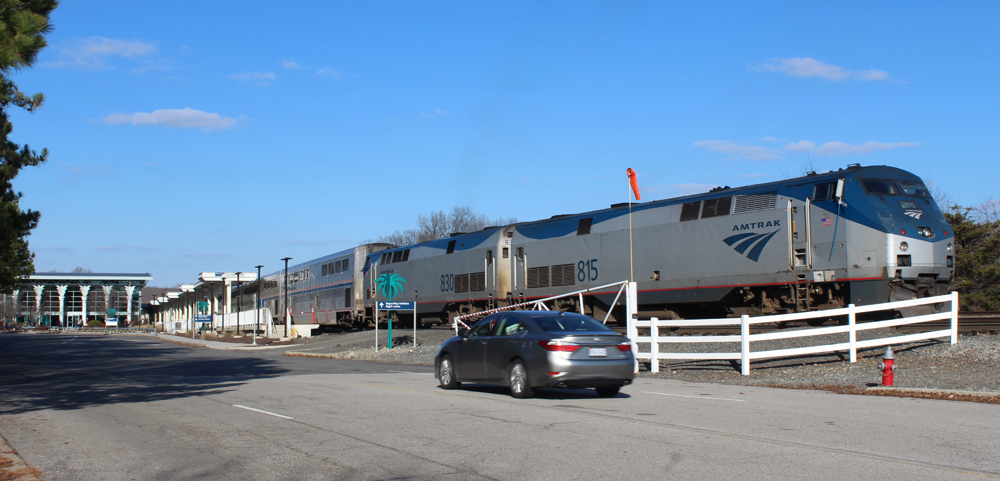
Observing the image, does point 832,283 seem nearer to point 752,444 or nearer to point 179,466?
point 752,444

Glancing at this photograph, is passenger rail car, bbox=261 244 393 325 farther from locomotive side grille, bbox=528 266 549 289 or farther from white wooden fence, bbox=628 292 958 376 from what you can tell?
white wooden fence, bbox=628 292 958 376

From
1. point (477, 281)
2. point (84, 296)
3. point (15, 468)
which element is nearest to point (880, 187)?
point (477, 281)

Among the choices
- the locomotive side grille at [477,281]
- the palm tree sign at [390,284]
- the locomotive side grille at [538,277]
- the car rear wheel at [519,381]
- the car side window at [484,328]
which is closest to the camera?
the car rear wheel at [519,381]

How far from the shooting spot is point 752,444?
7.90 metres

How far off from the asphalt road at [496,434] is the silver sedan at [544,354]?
39 cm

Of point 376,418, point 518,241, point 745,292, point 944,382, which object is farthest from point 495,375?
point 518,241

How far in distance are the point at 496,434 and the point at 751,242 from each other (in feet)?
46.3

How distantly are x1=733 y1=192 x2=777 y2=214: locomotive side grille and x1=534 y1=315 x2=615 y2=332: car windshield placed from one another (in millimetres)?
9490

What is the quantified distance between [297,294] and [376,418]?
1831 inches

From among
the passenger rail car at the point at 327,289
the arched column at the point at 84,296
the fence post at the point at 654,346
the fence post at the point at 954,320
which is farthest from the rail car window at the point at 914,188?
the arched column at the point at 84,296

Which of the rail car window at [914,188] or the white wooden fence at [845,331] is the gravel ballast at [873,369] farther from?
the rail car window at [914,188]

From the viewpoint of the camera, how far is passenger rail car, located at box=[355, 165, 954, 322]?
61.4 ft

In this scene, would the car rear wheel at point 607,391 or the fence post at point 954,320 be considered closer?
the car rear wheel at point 607,391

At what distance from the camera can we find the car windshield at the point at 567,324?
12.7m
